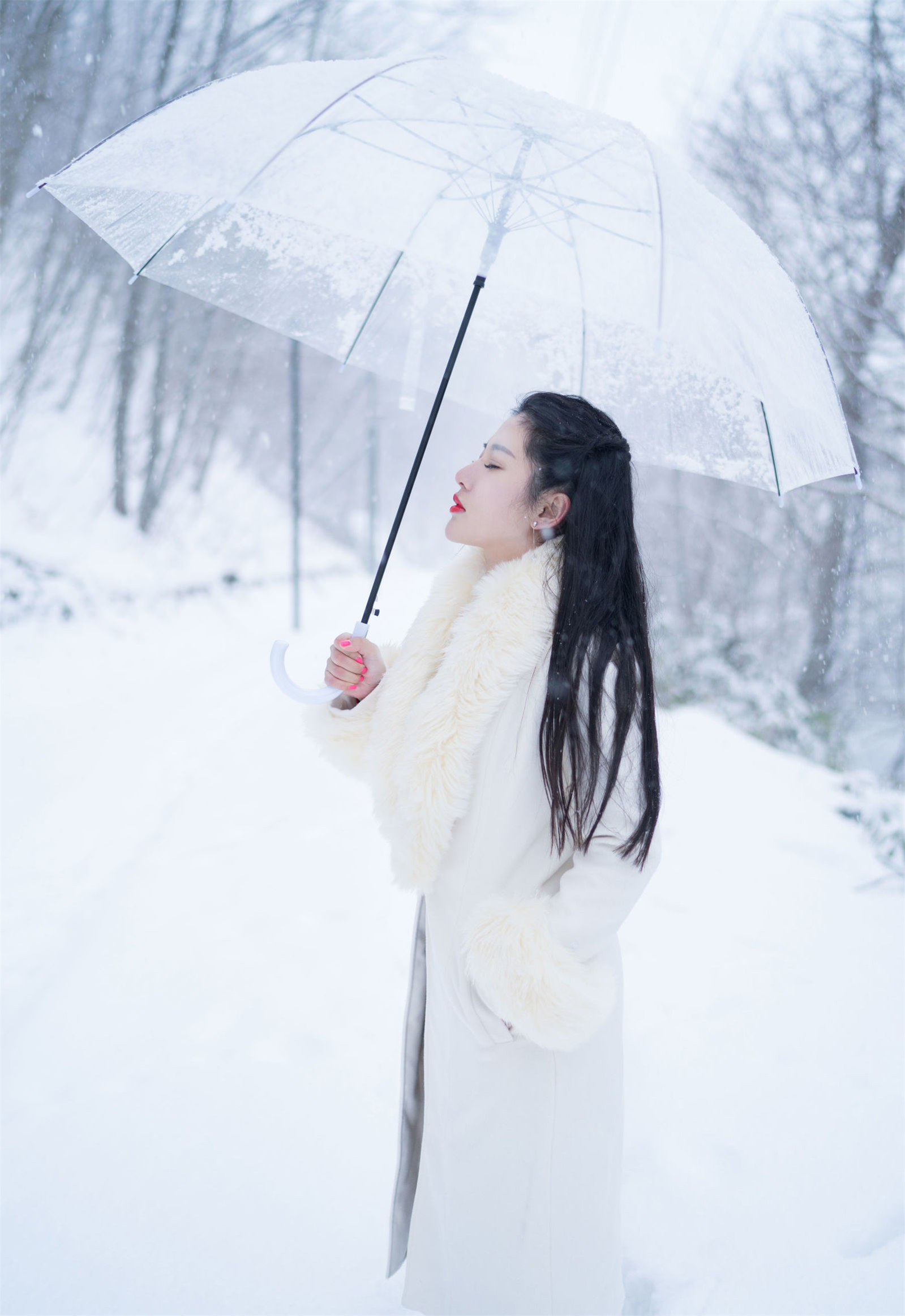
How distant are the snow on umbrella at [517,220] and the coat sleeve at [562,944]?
699 millimetres

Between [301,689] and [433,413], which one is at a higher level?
[433,413]

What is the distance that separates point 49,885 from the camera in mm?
3424

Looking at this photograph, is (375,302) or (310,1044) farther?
(310,1044)

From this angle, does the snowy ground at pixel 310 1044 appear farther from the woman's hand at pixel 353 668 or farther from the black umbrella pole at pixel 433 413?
the black umbrella pole at pixel 433 413

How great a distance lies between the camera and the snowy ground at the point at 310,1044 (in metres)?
2.01

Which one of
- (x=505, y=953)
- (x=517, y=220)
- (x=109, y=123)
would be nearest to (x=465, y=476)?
(x=517, y=220)

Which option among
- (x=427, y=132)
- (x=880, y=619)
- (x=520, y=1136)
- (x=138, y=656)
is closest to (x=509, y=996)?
(x=520, y=1136)

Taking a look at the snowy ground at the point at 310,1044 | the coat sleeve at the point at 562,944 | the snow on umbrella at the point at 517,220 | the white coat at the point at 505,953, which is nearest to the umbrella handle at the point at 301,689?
the snow on umbrella at the point at 517,220

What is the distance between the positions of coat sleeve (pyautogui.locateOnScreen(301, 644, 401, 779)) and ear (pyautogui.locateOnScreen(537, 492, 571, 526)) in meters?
→ 0.47

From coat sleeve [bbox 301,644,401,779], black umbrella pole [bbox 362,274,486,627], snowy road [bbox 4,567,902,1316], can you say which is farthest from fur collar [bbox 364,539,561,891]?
snowy road [bbox 4,567,902,1316]

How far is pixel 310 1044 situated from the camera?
272cm

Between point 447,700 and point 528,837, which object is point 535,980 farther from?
point 447,700

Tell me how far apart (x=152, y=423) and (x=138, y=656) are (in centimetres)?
420

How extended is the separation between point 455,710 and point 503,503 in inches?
16.5
